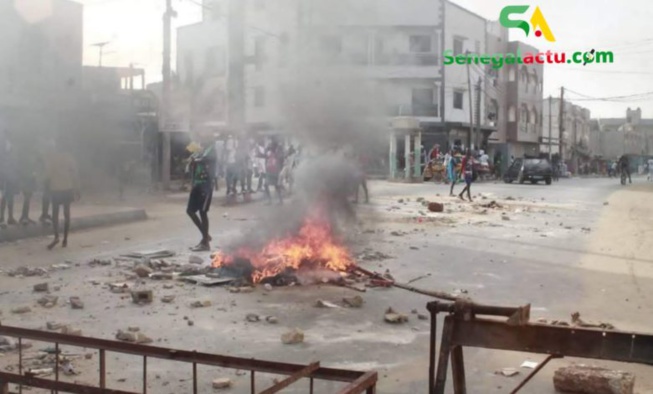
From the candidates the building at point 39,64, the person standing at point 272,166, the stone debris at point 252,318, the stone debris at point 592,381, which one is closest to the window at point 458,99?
the building at point 39,64

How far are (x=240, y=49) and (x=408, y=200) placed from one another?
801 cm

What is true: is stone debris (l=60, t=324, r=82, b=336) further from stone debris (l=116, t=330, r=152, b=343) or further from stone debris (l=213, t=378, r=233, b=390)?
stone debris (l=213, t=378, r=233, b=390)

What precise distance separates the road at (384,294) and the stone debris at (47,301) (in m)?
0.10

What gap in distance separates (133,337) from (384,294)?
2597 mm

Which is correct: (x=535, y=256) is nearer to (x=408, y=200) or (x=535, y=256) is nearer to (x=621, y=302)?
(x=621, y=302)

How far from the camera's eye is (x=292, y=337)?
470 cm

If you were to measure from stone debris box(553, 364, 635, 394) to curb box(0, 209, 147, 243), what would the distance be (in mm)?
8550

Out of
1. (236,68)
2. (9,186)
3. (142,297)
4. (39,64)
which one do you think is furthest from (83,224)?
(39,64)

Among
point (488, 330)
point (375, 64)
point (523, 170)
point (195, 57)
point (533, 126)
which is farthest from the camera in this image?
point (533, 126)

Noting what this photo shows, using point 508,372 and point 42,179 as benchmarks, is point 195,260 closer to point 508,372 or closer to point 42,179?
point 42,179

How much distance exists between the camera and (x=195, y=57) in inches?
523

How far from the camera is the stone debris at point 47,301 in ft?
18.8

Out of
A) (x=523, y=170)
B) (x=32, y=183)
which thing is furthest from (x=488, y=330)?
(x=523, y=170)

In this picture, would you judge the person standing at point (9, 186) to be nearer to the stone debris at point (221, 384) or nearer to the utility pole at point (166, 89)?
the utility pole at point (166, 89)
